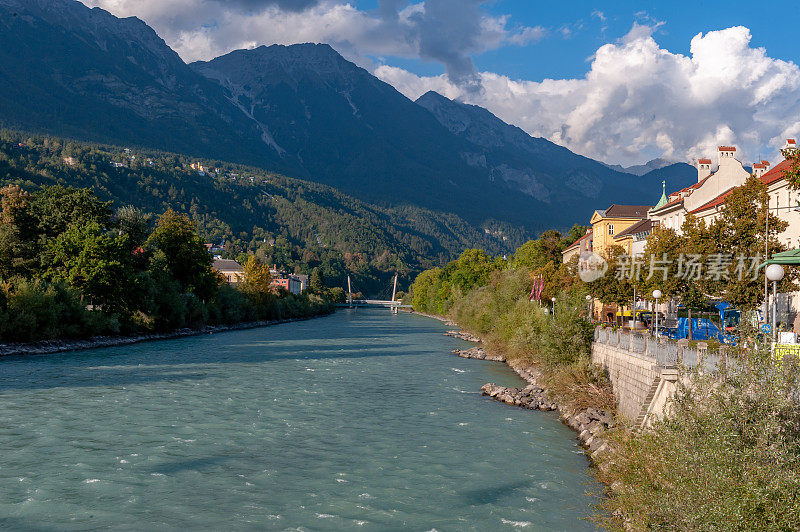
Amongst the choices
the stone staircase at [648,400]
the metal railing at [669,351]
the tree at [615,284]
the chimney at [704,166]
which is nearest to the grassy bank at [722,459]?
the metal railing at [669,351]

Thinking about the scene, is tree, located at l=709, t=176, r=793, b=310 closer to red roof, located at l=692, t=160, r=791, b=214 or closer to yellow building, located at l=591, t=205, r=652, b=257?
red roof, located at l=692, t=160, r=791, b=214

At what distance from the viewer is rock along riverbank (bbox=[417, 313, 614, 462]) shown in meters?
23.0

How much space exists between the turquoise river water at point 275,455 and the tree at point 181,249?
127 feet

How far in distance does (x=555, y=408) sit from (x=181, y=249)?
202 ft

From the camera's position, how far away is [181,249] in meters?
78.3

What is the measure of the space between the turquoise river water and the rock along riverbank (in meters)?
0.78

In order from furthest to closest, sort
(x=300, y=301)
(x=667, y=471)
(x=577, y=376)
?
(x=300, y=301) < (x=577, y=376) < (x=667, y=471)

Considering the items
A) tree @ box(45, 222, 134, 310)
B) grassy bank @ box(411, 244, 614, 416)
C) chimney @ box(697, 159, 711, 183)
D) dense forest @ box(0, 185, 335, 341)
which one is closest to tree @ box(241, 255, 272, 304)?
dense forest @ box(0, 185, 335, 341)

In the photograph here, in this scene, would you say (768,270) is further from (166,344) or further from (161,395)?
(166,344)

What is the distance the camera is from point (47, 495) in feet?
55.7

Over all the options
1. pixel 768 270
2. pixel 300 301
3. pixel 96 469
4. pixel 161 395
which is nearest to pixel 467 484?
pixel 768 270

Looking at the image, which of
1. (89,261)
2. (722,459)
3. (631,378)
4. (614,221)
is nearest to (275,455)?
(631,378)

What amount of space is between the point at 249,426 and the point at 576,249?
68331 mm

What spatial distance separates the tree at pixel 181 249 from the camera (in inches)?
3044
